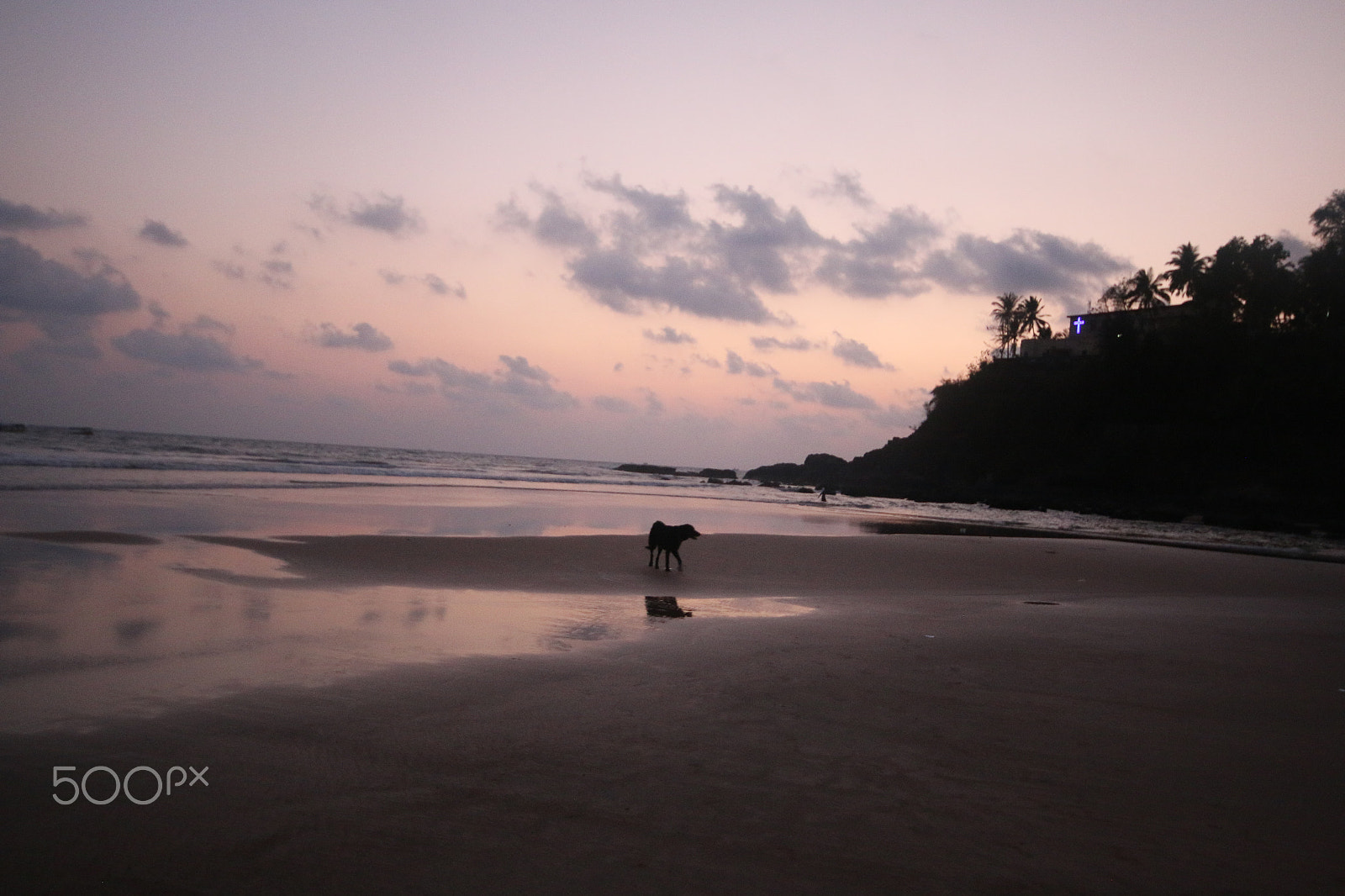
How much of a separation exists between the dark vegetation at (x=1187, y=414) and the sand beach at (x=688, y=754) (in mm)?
33280

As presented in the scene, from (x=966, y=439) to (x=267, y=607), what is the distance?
6818cm

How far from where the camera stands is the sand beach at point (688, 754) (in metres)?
3.50

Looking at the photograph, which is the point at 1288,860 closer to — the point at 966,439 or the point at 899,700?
the point at 899,700

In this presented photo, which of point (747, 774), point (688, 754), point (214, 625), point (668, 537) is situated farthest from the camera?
point (668, 537)

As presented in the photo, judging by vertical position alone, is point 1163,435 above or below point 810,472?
above

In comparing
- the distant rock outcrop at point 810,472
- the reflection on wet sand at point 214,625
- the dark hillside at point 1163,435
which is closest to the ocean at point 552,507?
the reflection on wet sand at point 214,625

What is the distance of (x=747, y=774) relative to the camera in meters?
4.52

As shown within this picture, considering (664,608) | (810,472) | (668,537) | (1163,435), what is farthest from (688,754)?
(810,472)

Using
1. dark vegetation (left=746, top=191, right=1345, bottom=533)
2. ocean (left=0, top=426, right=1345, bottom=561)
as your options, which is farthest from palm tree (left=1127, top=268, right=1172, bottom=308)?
ocean (left=0, top=426, right=1345, bottom=561)

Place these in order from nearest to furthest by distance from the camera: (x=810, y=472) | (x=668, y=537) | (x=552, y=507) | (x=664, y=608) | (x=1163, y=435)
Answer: (x=664, y=608), (x=668, y=537), (x=552, y=507), (x=1163, y=435), (x=810, y=472)

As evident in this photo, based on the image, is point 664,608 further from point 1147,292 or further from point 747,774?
point 1147,292

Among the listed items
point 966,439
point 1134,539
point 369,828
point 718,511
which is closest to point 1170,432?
point 966,439

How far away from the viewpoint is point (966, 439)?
226 feet

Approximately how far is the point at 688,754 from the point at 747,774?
0.47 meters
